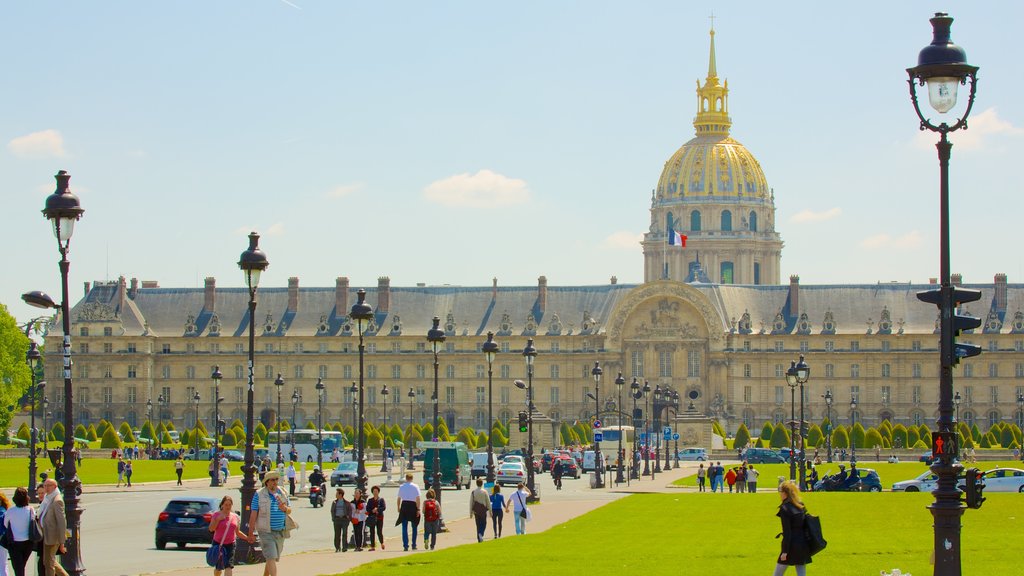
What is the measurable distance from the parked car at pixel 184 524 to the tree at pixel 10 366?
71238mm

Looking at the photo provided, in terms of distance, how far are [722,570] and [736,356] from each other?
11105cm

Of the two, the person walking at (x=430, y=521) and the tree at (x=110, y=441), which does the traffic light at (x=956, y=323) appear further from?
the tree at (x=110, y=441)

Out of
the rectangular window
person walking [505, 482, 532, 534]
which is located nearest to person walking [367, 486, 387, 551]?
person walking [505, 482, 532, 534]

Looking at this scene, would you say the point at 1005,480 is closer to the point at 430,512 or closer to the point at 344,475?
the point at 344,475

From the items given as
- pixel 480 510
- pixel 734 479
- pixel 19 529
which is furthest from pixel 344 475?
pixel 19 529

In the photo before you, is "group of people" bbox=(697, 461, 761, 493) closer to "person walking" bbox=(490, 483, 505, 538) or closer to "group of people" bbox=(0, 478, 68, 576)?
"person walking" bbox=(490, 483, 505, 538)

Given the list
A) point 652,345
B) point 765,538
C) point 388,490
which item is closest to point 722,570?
point 765,538

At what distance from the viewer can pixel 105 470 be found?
3191 inches

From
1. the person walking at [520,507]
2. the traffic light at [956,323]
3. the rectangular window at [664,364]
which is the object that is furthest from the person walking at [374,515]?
the rectangular window at [664,364]

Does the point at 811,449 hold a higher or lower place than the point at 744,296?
lower

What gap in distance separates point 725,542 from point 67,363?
14128 millimetres

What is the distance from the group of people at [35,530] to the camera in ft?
78.7

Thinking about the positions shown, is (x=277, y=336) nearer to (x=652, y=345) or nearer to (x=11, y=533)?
(x=652, y=345)

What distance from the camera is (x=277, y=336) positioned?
14300cm
